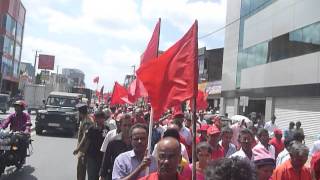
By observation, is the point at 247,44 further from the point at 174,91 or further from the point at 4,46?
the point at 4,46

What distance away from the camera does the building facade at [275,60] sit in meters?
27.0

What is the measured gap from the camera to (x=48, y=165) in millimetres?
14148

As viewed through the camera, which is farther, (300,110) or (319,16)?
(300,110)

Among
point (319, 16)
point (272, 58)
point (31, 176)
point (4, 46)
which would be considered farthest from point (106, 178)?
point (4, 46)

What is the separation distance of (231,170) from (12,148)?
940 cm

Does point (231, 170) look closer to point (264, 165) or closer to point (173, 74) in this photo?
point (264, 165)

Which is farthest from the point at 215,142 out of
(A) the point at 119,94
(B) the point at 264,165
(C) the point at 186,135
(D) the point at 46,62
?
(D) the point at 46,62

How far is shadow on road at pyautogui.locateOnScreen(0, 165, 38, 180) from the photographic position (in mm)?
11711

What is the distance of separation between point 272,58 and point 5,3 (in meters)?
46.3

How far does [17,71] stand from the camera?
7975 centimetres

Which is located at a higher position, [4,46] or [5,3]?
[5,3]

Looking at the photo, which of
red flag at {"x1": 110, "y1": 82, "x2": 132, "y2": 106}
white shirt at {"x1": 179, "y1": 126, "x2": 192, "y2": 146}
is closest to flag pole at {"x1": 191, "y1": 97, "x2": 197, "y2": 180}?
white shirt at {"x1": 179, "y1": 126, "x2": 192, "y2": 146}

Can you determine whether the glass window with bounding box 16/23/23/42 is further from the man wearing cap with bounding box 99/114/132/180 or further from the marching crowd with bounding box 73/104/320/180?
the man wearing cap with bounding box 99/114/132/180

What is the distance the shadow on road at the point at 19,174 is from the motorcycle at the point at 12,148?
0.72 ft
